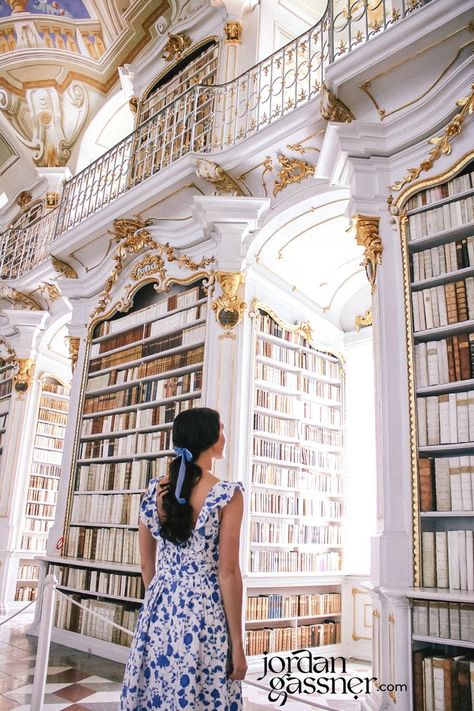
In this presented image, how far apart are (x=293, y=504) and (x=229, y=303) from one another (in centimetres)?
188

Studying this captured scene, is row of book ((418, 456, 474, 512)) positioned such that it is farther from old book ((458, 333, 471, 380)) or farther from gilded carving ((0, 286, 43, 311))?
gilded carving ((0, 286, 43, 311))

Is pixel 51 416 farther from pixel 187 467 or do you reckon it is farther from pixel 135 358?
pixel 187 467

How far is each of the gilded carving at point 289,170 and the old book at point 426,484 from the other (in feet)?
8.28

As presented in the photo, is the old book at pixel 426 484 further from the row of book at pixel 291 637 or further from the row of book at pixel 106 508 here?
the row of book at pixel 106 508

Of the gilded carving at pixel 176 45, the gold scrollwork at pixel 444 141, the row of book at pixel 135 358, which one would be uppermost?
the gilded carving at pixel 176 45

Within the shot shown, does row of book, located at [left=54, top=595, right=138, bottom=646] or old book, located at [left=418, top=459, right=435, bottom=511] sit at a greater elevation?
old book, located at [left=418, top=459, right=435, bottom=511]

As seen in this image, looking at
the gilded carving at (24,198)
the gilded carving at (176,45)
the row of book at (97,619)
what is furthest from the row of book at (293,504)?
the gilded carving at (24,198)

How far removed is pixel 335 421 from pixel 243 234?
2130 millimetres

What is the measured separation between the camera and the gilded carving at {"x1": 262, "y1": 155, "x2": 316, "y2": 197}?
15.2ft

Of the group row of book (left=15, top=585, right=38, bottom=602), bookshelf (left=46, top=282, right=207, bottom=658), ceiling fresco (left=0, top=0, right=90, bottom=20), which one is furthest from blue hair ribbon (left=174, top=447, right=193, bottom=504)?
ceiling fresco (left=0, top=0, right=90, bottom=20)

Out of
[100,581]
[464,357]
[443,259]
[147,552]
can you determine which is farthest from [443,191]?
[100,581]

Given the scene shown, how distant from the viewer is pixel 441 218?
3535 mm

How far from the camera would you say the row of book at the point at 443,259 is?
336 centimetres

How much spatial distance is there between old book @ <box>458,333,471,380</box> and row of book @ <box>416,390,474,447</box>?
0.11 metres
